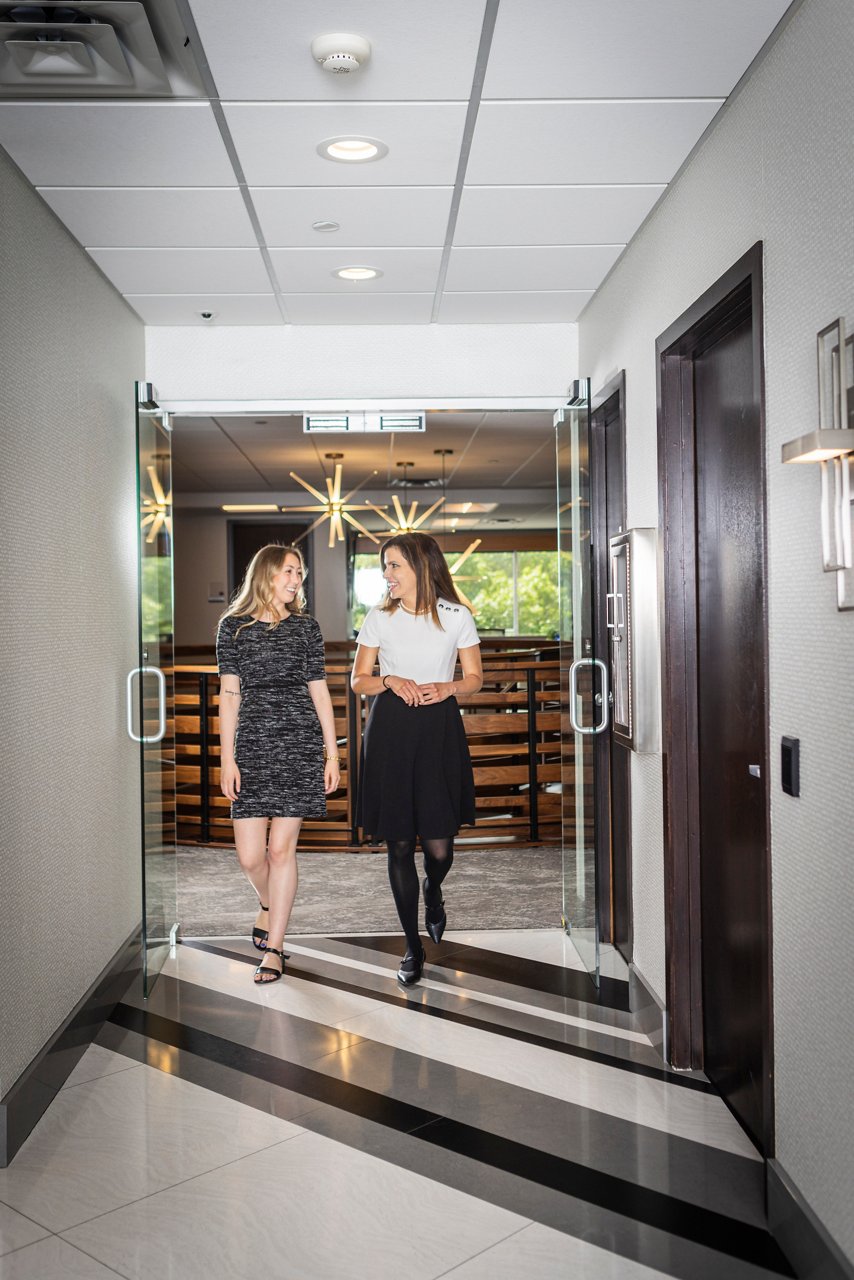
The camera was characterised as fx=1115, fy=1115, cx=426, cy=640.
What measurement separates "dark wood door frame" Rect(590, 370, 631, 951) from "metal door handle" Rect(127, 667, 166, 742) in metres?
1.60

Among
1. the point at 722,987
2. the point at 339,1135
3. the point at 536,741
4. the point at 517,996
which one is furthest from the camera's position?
the point at 536,741

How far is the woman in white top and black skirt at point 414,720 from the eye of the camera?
4.01 meters

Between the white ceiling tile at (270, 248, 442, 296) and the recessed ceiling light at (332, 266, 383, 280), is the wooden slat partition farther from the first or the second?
the recessed ceiling light at (332, 266, 383, 280)

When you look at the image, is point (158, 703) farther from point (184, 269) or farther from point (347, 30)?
point (347, 30)

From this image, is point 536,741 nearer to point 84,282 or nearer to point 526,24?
point 84,282

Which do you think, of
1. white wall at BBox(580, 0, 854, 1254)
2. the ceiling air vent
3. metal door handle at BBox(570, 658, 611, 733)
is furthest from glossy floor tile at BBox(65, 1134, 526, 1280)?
the ceiling air vent

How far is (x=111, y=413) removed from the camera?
13.5 feet

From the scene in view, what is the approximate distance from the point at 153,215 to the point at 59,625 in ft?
4.17

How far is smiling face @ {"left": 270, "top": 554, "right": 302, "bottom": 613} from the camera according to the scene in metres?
4.15

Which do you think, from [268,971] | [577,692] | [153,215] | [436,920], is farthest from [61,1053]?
[153,215]

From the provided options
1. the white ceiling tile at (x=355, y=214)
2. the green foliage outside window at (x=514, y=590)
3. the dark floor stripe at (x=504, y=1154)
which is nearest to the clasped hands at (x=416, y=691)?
the dark floor stripe at (x=504, y=1154)

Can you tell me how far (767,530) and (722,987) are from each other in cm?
137

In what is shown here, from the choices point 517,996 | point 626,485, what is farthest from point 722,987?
point 626,485

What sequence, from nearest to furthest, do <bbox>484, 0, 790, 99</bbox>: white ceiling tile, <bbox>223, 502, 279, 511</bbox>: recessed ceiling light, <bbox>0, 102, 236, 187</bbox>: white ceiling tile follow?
<bbox>484, 0, 790, 99</bbox>: white ceiling tile → <bbox>0, 102, 236, 187</bbox>: white ceiling tile → <bbox>223, 502, 279, 511</bbox>: recessed ceiling light
